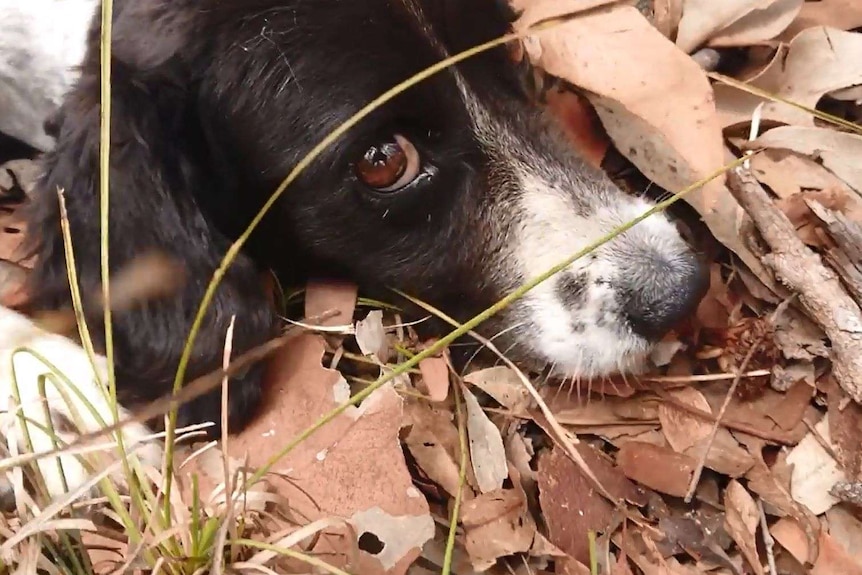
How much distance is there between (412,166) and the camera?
1380 mm

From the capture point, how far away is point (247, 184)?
4.64 ft

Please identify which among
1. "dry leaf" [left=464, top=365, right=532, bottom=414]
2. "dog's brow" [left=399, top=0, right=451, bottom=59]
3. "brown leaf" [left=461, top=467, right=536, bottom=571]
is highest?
"dog's brow" [left=399, top=0, right=451, bottom=59]

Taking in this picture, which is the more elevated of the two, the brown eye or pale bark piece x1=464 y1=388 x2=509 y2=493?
the brown eye

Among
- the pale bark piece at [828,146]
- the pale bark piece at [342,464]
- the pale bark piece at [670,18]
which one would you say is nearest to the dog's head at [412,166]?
the pale bark piece at [342,464]

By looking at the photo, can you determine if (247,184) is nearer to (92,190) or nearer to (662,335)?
(92,190)

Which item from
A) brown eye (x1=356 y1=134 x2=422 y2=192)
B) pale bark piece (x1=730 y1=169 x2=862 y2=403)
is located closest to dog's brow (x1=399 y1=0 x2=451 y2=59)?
brown eye (x1=356 y1=134 x2=422 y2=192)

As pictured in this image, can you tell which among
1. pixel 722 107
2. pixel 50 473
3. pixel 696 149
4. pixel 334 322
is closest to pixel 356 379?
pixel 334 322

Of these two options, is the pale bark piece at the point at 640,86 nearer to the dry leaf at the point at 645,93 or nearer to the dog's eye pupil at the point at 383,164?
the dry leaf at the point at 645,93

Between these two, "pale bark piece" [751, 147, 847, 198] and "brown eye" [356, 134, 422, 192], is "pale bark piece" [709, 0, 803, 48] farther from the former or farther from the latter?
"brown eye" [356, 134, 422, 192]

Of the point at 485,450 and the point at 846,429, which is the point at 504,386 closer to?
the point at 485,450

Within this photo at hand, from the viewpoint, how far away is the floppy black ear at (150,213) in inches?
51.4

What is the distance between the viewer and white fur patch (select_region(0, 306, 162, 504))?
1.28 m

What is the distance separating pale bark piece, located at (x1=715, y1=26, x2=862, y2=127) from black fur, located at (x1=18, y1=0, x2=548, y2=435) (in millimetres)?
523

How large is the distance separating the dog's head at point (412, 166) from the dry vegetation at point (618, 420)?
0.37 ft
